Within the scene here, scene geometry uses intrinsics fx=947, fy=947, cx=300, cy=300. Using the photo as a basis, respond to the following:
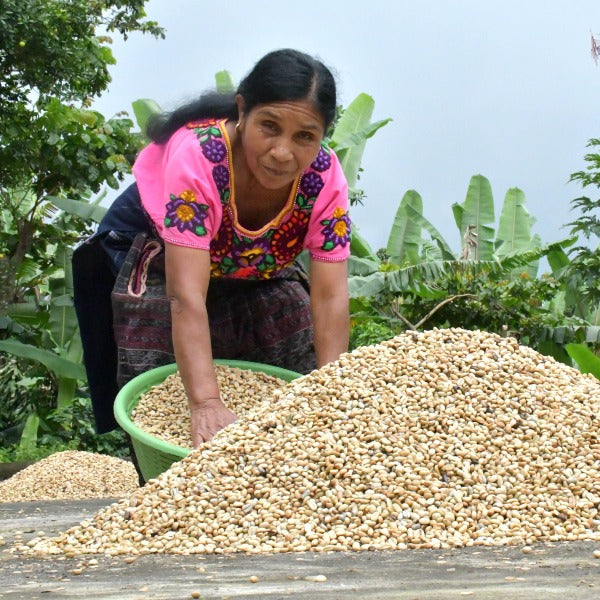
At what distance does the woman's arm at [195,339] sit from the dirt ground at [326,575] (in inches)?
20.8

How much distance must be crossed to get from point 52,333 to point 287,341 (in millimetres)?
5681

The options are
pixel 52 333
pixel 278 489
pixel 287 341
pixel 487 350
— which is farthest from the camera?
pixel 52 333

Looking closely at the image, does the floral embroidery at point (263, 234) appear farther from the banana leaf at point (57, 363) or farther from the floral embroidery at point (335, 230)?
the banana leaf at point (57, 363)

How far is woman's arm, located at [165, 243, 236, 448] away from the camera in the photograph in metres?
2.49

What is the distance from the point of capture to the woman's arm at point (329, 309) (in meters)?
2.80

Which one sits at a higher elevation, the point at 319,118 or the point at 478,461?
the point at 319,118

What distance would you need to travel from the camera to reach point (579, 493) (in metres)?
2.25

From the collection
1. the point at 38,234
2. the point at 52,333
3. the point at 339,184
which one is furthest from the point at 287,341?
the point at 38,234

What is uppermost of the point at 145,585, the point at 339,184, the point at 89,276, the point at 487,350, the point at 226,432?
the point at 339,184

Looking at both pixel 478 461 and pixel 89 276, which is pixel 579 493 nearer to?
pixel 478 461

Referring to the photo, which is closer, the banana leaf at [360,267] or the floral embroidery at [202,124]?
the floral embroidery at [202,124]

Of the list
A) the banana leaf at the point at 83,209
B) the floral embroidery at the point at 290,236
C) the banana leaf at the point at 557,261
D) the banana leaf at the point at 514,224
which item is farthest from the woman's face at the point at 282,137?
the banana leaf at the point at 514,224

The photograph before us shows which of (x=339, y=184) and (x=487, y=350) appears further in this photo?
(x=339, y=184)

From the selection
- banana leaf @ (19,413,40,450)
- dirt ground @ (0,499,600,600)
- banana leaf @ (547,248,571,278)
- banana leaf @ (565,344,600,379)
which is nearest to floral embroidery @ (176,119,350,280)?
dirt ground @ (0,499,600,600)
